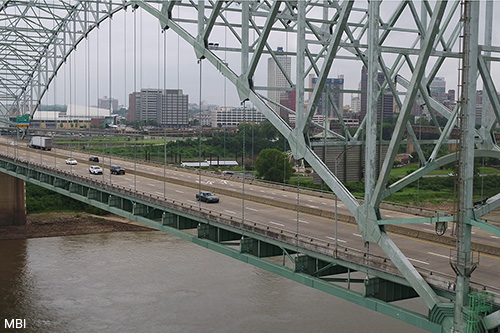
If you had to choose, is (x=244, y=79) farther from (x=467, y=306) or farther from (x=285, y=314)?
(x=285, y=314)

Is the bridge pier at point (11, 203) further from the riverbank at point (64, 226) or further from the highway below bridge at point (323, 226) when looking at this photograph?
the highway below bridge at point (323, 226)

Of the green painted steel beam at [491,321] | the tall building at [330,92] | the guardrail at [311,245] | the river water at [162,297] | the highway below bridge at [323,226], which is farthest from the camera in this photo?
the river water at [162,297]

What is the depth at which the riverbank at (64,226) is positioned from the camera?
55.5m

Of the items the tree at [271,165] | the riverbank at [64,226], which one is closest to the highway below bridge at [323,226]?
the riverbank at [64,226]

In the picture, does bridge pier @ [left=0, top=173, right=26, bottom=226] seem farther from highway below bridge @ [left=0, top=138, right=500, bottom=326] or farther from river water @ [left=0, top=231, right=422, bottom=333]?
highway below bridge @ [left=0, top=138, right=500, bottom=326]

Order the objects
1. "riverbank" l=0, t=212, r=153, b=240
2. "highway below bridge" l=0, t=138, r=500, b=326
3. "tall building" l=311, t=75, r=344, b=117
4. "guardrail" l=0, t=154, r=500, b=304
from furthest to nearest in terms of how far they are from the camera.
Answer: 1. "riverbank" l=0, t=212, r=153, b=240
2. "tall building" l=311, t=75, r=344, b=117
3. "highway below bridge" l=0, t=138, r=500, b=326
4. "guardrail" l=0, t=154, r=500, b=304

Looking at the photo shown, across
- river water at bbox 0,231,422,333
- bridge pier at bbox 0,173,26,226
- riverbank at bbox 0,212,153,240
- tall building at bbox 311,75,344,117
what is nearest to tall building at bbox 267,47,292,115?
tall building at bbox 311,75,344,117

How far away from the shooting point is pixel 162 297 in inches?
1334

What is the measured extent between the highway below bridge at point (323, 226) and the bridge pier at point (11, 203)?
50.0ft

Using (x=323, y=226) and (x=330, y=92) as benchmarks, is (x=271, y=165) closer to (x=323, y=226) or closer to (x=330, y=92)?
(x=323, y=226)

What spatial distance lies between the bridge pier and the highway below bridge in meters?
15.2

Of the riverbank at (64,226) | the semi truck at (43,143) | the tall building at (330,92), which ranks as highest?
the tall building at (330,92)

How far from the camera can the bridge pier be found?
5812 cm

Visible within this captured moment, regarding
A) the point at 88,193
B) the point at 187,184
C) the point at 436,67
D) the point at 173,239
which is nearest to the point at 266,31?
the point at 436,67
